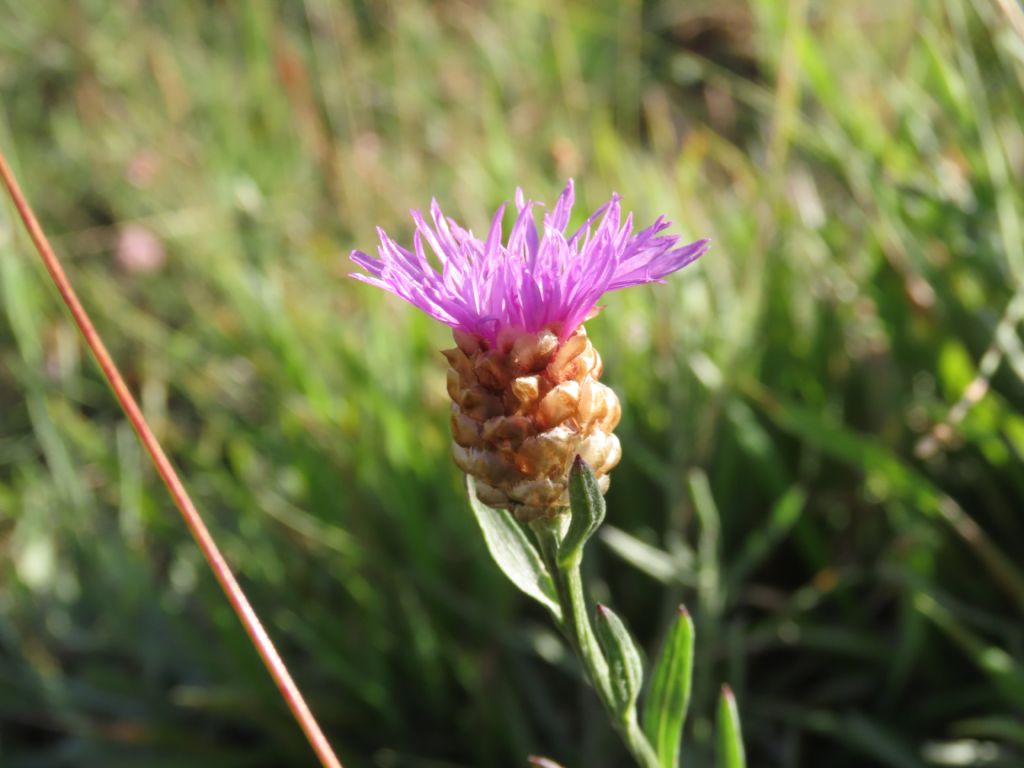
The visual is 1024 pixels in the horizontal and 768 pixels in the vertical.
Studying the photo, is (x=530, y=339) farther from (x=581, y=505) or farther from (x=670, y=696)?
(x=670, y=696)

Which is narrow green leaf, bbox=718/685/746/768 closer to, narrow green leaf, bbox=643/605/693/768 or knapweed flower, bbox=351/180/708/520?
narrow green leaf, bbox=643/605/693/768

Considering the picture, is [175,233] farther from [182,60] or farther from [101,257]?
[182,60]

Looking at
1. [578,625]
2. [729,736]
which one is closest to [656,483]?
[729,736]

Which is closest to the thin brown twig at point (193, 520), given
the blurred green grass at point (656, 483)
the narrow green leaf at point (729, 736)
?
the narrow green leaf at point (729, 736)

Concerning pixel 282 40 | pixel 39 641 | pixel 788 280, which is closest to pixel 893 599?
pixel 788 280

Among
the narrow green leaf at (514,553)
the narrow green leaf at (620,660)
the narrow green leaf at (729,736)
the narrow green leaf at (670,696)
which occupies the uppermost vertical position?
the narrow green leaf at (514,553)

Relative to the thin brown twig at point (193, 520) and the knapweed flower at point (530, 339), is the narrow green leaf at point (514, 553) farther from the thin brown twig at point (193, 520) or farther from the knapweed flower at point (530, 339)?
the thin brown twig at point (193, 520)

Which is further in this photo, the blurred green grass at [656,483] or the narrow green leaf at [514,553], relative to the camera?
the blurred green grass at [656,483]
